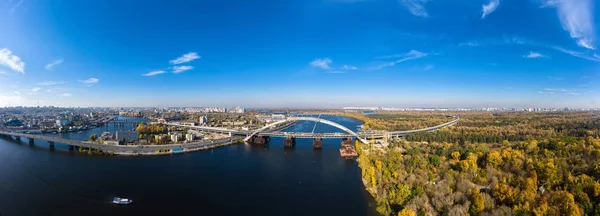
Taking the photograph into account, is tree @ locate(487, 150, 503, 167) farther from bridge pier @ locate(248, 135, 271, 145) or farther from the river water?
bridge pier @ locate(248, 135, 271, 145)

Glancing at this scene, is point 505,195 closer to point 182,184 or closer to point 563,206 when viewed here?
point 563,206

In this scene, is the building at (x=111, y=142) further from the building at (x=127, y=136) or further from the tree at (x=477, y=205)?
the tree at (x=477, y=205)

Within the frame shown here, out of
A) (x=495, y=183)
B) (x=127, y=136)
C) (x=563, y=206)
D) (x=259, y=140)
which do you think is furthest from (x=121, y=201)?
(x=259, y=140)

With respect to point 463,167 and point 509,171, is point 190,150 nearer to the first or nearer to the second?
point 463,167

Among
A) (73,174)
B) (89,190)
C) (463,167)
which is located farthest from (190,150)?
(463,167)

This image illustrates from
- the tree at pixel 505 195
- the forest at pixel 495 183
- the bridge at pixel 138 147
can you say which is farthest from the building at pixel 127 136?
the tree at pixel 505 195

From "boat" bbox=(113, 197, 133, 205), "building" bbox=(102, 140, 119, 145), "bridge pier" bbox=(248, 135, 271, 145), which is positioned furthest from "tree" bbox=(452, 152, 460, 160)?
"building" bbox=(102, 140, 119, 145)

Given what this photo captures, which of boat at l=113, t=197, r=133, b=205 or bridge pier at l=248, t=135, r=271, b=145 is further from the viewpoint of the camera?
bridge pier at l=248, t=135, r=271, b=145

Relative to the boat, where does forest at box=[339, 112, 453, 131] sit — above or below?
above

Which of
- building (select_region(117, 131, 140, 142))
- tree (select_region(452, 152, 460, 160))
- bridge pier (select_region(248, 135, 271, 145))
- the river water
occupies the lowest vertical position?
the river water
